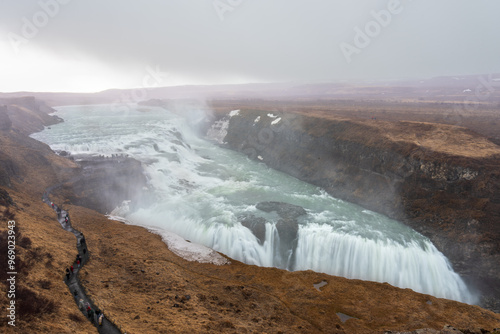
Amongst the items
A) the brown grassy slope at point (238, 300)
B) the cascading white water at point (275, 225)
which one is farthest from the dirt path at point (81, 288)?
the cascading white water at point (275, 225)

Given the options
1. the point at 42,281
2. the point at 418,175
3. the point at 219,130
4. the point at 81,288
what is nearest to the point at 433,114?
the point at 418,175

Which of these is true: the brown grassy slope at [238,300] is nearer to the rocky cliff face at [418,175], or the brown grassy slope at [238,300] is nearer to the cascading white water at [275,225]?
the cascading white water at [275,225]

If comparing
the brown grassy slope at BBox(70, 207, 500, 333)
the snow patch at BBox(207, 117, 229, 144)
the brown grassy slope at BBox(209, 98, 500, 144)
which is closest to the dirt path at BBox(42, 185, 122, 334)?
the brown grassy slope at BBox(70, 207, 500, 333)

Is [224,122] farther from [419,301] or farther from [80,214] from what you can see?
[419,301]

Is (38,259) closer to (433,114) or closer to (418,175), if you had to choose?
(418,175)

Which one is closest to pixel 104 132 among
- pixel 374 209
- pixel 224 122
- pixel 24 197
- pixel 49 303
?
pixel 224 122

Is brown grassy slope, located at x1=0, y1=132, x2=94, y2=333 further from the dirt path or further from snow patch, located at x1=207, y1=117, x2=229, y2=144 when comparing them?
snow patch, located at x1=207, y1=117, x2=229, y2=144
